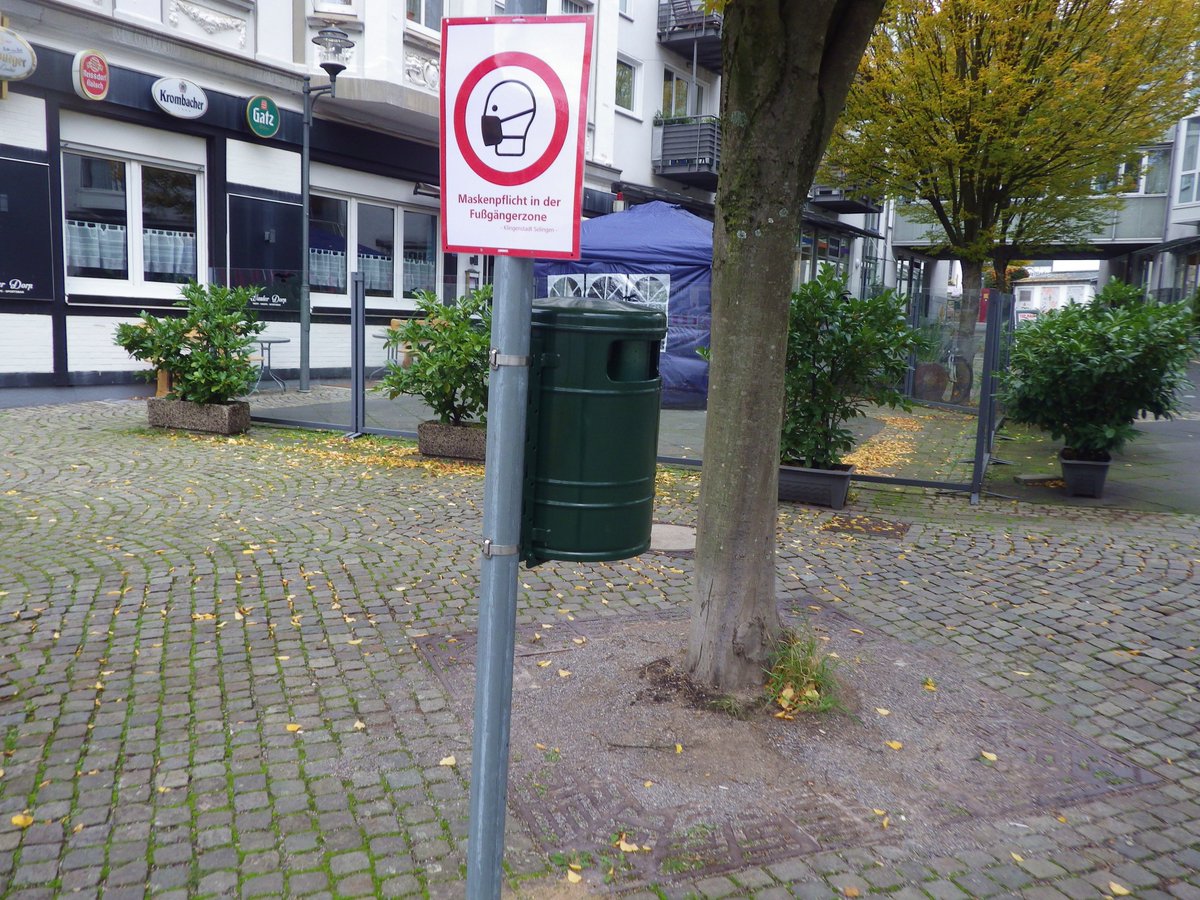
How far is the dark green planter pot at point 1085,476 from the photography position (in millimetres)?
9281

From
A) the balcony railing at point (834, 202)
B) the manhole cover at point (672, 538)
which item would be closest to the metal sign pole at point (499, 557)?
the manhole cover at point (672, 538)

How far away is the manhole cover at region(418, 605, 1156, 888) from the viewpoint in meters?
3.37

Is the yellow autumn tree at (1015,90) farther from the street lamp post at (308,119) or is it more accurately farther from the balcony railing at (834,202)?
the balcony railing at (834,202)

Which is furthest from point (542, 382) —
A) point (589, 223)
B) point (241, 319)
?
point (589, 223)

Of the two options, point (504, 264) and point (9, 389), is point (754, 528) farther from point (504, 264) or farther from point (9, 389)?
point (9, 389)

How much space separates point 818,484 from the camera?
8555mm

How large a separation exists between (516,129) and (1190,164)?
3671cm

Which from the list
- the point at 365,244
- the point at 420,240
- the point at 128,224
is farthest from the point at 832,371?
the point at 420,240

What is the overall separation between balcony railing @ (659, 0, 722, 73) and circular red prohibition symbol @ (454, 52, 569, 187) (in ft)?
76.4

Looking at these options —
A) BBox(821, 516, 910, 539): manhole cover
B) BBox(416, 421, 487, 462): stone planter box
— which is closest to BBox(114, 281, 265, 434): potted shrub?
BBox(416, 421, 487, 462): stone planter box

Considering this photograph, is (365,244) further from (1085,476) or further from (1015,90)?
(1085,476)

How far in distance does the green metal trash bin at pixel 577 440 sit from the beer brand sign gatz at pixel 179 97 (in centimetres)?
1339

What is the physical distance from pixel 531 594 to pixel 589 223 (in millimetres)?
12910

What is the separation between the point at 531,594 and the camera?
19.1 feet
